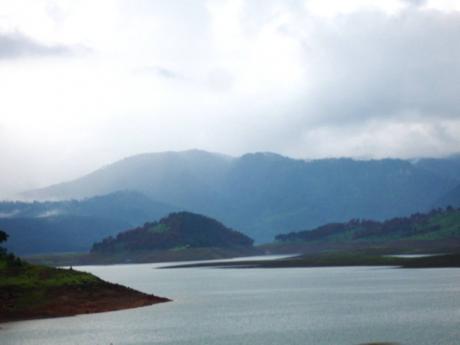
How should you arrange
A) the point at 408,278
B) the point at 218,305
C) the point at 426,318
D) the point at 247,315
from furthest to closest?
the point at 408,278
the point at 218,305
the point at 247,315
the point at 426,318

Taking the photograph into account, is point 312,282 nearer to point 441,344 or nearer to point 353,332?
point 353,332

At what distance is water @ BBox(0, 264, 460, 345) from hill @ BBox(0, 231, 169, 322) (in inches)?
198

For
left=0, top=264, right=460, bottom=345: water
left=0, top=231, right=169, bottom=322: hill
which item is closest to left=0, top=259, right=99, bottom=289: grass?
left=0, top=231, right=169, bottom=322: hill

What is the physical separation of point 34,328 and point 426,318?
48.7 meters

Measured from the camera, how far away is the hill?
11231 cm

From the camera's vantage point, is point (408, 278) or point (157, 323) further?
point (408, 278)

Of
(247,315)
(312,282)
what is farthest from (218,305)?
(312,282)

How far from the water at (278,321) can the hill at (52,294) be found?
5.04 metres

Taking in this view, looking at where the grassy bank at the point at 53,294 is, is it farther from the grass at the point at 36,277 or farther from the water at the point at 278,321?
the water at the point at 278,321

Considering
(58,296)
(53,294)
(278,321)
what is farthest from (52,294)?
(278,321)

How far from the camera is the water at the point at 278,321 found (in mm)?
81938

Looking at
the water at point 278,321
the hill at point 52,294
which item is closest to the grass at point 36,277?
A: the hill at point 52,294

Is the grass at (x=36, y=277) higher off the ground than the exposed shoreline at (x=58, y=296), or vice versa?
the grass at (x=36, y=277)

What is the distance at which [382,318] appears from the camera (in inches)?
3725
